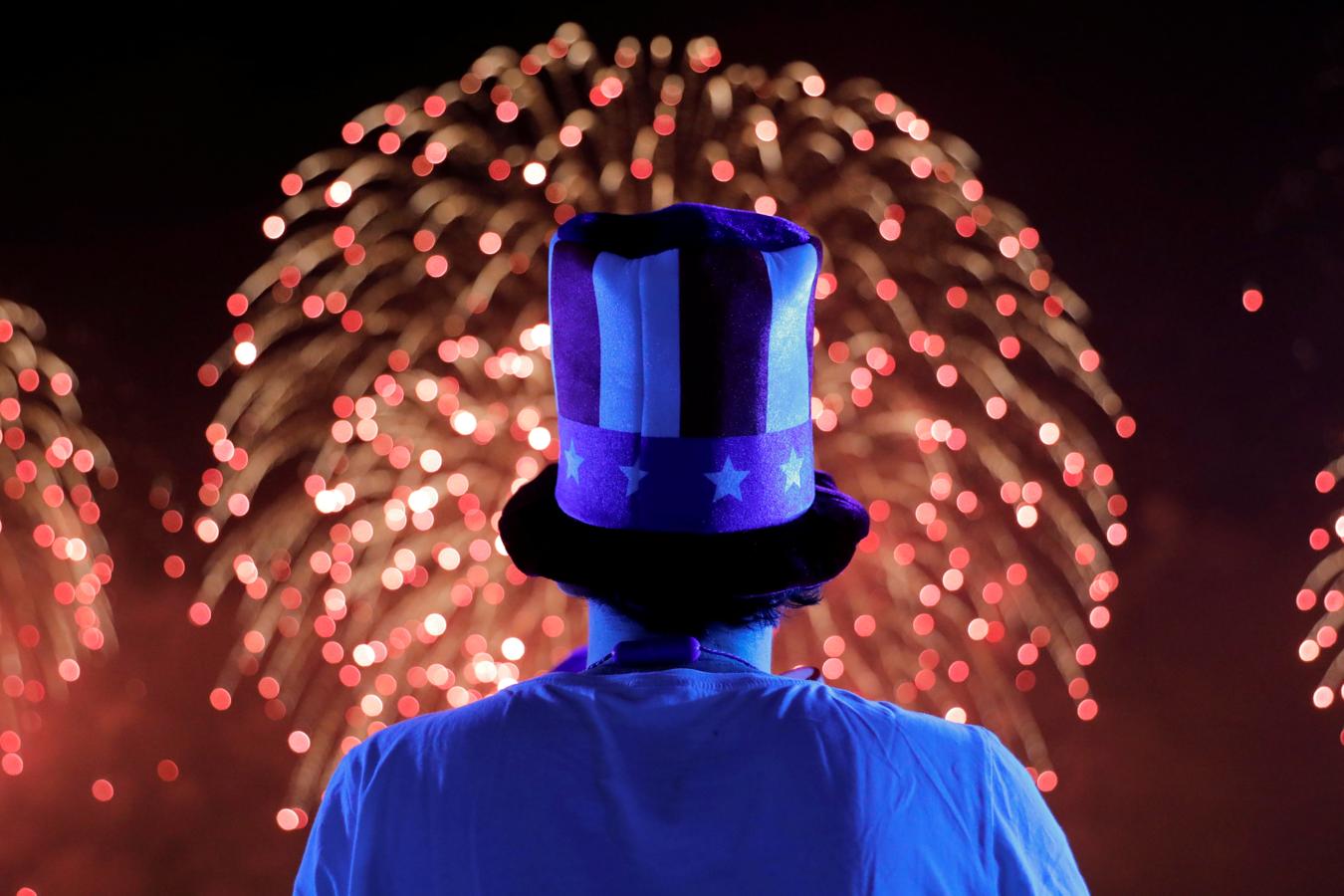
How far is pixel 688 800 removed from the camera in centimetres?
100

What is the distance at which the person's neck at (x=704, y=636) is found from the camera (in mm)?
1164

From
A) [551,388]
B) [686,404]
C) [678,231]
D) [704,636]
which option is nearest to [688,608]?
[704,636]

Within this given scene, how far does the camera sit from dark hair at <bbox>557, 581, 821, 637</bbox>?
1150 mm

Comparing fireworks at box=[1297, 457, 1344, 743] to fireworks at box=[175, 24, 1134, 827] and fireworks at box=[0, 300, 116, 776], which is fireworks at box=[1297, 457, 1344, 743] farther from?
fireworks at box=[0, 300, 116, 776]

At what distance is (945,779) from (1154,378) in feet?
9.13

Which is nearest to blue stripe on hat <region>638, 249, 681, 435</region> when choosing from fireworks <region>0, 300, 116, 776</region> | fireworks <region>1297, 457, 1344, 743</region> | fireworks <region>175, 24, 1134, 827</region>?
fireworks <region>175, 24, 1134, 827</region>

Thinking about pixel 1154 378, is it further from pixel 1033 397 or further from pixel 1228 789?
pixel 1228 789

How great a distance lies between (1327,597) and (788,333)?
2.91 metres

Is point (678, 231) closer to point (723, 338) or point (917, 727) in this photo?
point (723, 338)

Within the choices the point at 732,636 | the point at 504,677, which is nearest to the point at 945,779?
the point at 732,636

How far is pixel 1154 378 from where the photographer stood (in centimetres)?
358

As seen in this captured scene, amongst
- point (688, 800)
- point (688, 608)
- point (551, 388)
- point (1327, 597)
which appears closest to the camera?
point (688, 800)

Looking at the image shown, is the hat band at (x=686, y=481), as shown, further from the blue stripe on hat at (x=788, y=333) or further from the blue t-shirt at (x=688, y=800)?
the blue t-shirt at (x=688, y=800)

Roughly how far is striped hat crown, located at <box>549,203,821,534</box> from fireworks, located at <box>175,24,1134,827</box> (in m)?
2.23
